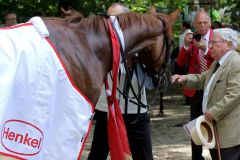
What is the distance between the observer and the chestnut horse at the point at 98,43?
3.33 metres

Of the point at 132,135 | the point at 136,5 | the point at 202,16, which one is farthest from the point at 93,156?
the point at 136,5

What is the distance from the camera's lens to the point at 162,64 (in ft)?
12.9

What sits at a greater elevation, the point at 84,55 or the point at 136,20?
the point at 136,20

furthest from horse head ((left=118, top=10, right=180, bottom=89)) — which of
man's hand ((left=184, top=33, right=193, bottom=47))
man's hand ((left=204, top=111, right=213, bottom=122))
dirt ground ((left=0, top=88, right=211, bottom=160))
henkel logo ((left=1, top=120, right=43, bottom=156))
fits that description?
dirt ground ((left=0, top=88, right=211, bottom=160))

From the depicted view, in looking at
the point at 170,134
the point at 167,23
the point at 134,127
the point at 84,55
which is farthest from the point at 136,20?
the point at 170,134

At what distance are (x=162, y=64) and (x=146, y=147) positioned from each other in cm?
112

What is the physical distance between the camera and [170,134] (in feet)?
27.0

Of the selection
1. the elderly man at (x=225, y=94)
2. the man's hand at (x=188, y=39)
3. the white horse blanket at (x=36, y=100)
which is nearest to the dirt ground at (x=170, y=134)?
the man's hand at (x=188, y=39)

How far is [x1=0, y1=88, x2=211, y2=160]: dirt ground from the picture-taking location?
6828 millimetres

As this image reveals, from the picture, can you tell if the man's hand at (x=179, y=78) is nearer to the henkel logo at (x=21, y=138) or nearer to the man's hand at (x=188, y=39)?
the man's hand at (x=188, y=39)

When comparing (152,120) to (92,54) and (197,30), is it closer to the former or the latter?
(197,30)

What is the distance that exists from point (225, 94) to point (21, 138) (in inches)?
80.1

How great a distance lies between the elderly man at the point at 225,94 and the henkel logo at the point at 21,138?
5.86ft

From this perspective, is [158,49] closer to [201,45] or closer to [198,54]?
[201,45]
